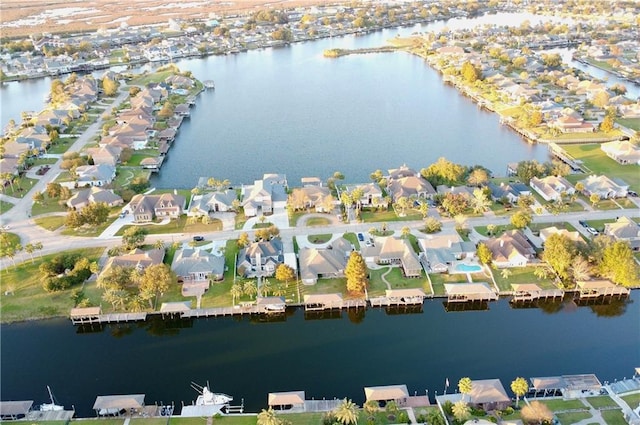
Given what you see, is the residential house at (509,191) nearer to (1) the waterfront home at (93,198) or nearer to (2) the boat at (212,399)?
(2) the boat at (212,399)

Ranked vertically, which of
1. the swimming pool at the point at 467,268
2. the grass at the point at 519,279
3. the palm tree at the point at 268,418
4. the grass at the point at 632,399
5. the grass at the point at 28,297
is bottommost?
the grass at the point at 632,399

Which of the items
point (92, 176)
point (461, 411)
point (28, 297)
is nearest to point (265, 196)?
point (92, 176)

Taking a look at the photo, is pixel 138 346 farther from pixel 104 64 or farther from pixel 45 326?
pixel 104 64

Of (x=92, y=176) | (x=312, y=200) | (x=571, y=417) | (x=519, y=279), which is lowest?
(x=571, y=417)

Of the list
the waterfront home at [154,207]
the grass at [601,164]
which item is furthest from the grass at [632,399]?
the waterfront home at [154,207]

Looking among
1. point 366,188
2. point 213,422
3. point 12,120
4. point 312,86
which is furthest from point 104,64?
point 213,422

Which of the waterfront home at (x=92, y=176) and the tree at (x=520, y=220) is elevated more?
the waterfront home at (x=92, y=176)

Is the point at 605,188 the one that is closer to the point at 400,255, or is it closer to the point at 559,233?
the point at 559,233
